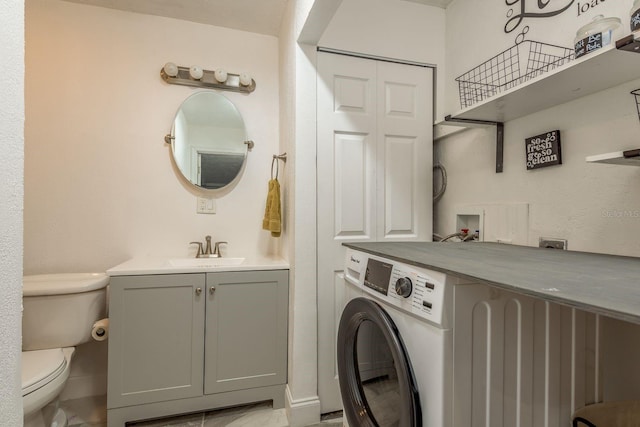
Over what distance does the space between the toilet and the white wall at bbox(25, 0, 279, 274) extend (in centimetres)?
33

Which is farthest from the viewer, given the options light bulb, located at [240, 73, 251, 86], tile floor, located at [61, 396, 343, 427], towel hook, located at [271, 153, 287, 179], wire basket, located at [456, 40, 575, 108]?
light bulb, located at [240, 73, 251, 86]

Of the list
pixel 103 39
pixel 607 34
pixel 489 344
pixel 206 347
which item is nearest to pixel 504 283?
pixel 489 344

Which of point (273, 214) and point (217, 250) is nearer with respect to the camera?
point (273, 214)

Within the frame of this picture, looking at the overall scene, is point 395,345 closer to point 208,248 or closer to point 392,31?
point 208,248

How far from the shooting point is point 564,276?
2.33 ft

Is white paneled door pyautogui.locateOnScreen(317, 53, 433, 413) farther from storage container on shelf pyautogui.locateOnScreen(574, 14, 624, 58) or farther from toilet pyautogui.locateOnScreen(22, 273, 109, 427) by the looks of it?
toilet pyautogui.locateOnScreen(22, 273, 109, 427)

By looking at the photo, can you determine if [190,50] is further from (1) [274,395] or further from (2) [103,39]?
(1) [274,395]

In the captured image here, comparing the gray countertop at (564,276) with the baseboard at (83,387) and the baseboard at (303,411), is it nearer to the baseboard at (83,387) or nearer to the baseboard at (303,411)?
the baseboard at (303,411)

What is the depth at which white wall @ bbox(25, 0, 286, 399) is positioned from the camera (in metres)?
1.85

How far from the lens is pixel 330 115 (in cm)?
171

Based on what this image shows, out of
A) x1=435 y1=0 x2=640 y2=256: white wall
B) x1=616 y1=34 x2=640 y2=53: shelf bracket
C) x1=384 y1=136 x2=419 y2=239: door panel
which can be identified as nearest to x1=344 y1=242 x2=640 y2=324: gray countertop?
x1=435 y1=0 x2=640 y2=256: white wall

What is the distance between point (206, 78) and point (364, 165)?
1237mm

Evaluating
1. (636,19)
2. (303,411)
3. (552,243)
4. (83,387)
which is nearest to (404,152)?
(552,243)

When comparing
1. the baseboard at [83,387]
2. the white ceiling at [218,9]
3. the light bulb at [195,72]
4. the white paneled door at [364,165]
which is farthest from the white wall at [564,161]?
the baseboard at [83,387]
